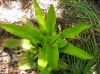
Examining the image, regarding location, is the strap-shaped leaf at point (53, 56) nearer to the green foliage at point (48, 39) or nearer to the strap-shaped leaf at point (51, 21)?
the green foliage at point (48, 39)

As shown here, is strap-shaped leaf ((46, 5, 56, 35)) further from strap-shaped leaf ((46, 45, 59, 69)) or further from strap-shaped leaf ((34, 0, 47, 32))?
strap-shaped leaf ((46, 45, 59, 69))

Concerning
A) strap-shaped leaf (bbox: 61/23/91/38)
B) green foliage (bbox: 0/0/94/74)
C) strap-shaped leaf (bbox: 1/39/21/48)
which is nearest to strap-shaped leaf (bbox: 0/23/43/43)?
green foliage (bbox: 0/0/94/74)

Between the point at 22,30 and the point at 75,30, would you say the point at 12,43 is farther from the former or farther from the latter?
the point at 75,30

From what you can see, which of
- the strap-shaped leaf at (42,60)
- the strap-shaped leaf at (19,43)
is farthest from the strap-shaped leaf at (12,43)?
the strap-shaped leaf at (42,60)

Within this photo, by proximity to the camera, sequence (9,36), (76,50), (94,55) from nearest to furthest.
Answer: (76,50)
(94,55)
(9,36)

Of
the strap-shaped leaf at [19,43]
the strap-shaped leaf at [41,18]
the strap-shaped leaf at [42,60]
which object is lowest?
the strap-shaped leaf at [42,60]

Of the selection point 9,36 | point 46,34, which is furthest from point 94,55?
point 9,36

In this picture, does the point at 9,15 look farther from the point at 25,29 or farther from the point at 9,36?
the point at 25,29

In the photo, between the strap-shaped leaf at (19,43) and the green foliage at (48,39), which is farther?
the strap-shaped leaf at (19,43)

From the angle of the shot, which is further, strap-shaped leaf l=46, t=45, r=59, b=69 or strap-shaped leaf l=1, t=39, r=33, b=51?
strap-shaped leaf l=1, t=39, r=33, b=51
